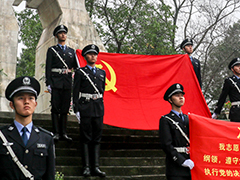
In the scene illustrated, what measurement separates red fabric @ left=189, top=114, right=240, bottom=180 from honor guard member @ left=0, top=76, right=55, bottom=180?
2385mm

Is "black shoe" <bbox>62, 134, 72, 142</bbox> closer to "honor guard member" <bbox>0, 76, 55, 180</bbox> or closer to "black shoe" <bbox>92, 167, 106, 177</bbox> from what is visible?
"black shoe" <bbox>92, 167, 106, 177</bbox>

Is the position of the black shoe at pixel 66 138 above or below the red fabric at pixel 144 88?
below

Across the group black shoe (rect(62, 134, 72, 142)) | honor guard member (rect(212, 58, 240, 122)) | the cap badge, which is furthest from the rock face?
the cap badge

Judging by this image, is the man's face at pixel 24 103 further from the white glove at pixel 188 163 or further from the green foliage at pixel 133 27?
the green foliage at pixel 133 27

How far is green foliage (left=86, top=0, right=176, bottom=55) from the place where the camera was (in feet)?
65.2

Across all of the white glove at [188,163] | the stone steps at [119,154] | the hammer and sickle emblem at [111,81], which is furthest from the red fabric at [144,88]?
the white glove at [188,163]

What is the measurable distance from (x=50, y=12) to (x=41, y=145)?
1057 cm

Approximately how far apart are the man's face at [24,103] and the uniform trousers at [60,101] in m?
4.36

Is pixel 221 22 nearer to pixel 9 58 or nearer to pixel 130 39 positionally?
pixel 130 39

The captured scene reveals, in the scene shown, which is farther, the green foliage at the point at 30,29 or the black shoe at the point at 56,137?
the green foliage at the point at 30,29

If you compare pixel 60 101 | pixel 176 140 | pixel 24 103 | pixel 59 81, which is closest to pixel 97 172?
pixel 176 140

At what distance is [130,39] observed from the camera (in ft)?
68.0

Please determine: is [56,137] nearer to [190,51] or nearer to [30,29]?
[190,51]

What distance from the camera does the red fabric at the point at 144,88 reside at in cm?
881
